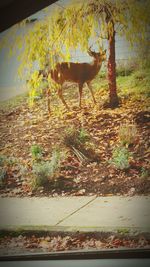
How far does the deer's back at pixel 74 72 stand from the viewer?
4969 mm

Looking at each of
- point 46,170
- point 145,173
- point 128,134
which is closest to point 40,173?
point 46,170

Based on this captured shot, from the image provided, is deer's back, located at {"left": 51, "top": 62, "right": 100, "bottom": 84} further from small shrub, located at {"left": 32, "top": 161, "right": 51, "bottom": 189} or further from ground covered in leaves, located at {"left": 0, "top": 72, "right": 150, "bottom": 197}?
small shrub, located at {"left": 32, "top": 161, "right": 51, "bottom": 189}

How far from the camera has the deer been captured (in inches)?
194

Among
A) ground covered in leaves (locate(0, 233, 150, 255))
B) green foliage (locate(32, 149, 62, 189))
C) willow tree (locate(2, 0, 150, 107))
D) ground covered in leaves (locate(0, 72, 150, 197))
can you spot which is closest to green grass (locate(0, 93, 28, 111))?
ground covered in leaves (locate(0, 72, 150, 197))

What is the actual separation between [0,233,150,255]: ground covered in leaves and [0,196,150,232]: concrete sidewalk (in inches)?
3.1

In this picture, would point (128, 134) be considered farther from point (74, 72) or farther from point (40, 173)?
point (40, 173)

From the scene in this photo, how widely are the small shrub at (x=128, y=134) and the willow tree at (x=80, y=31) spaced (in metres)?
0.32

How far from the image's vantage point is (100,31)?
16.1 ft

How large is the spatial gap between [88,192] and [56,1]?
2.20 m

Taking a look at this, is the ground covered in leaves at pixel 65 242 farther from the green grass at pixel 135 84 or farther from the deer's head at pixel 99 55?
the deer's head at pixel 99 55

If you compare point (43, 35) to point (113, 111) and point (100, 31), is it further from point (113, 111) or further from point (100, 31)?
point (113, 111)

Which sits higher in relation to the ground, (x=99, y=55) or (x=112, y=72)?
(x=99, y=55)

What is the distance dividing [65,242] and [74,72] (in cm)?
195

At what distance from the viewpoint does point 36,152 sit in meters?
5.08
